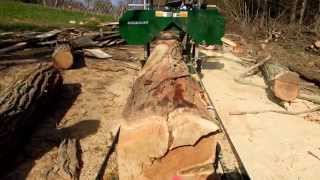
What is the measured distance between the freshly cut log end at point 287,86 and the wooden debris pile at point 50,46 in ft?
14.3

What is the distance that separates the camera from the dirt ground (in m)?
5.16

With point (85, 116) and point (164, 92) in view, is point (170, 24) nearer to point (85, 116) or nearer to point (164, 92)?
point (85, 116)

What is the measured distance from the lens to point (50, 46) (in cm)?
1159

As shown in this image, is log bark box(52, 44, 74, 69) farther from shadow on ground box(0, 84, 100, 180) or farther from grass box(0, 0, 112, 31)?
grass box(0, 0, 112, 31)

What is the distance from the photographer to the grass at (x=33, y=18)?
599 inches

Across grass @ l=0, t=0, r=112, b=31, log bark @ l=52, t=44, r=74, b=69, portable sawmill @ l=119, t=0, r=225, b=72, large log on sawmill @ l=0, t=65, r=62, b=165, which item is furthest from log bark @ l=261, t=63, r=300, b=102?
grass @ l=0, t=0, r=112, b=31

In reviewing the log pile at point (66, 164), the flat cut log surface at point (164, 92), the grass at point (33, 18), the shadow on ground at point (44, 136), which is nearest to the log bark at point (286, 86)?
the flat cut log surface at point (164, 92)

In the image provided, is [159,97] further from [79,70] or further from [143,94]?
[79,70]

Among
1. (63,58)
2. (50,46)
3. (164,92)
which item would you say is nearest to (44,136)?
(164,92)

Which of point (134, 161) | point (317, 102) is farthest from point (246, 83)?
point (134, 161)

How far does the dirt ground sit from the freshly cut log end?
2.83 metres

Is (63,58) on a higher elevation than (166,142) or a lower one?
lower

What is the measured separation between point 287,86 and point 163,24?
2.58 m

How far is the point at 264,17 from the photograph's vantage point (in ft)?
63.1
